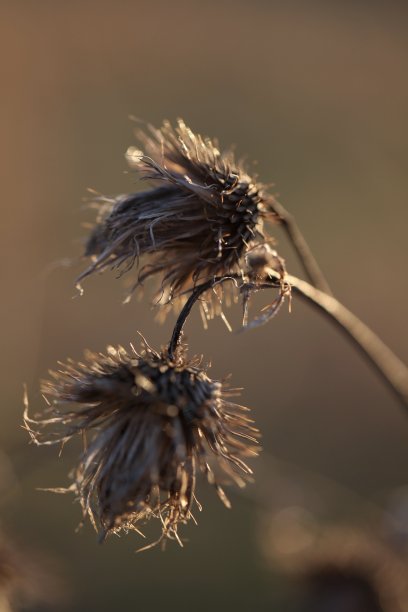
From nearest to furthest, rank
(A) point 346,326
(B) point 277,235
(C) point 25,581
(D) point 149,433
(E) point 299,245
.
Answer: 1. (D) point 149,433
2. (A) point 346,326
3. (E) point 299,245
4. (C) point 25,581
5. (B) point 277,235

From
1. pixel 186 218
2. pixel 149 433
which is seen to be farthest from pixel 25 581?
pixel 186 218

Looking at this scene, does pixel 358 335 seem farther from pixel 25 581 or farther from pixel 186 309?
pixel 25 581

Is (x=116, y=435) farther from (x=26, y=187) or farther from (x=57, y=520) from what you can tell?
(x=26, y=187)

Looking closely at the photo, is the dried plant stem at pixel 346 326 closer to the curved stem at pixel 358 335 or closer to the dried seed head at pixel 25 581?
the curved stem at pixel 358 335

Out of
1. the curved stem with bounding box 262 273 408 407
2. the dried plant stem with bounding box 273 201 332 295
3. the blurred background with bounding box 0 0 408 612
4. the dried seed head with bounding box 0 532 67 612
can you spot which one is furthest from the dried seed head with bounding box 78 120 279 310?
the dried seed head with bounding box 0 532 67 612

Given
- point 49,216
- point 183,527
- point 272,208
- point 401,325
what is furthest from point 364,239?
point 272,208

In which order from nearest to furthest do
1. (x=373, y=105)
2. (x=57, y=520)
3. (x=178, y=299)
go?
(x=178, y=299)
(x=57, y=520)
(x=373, y=105)
